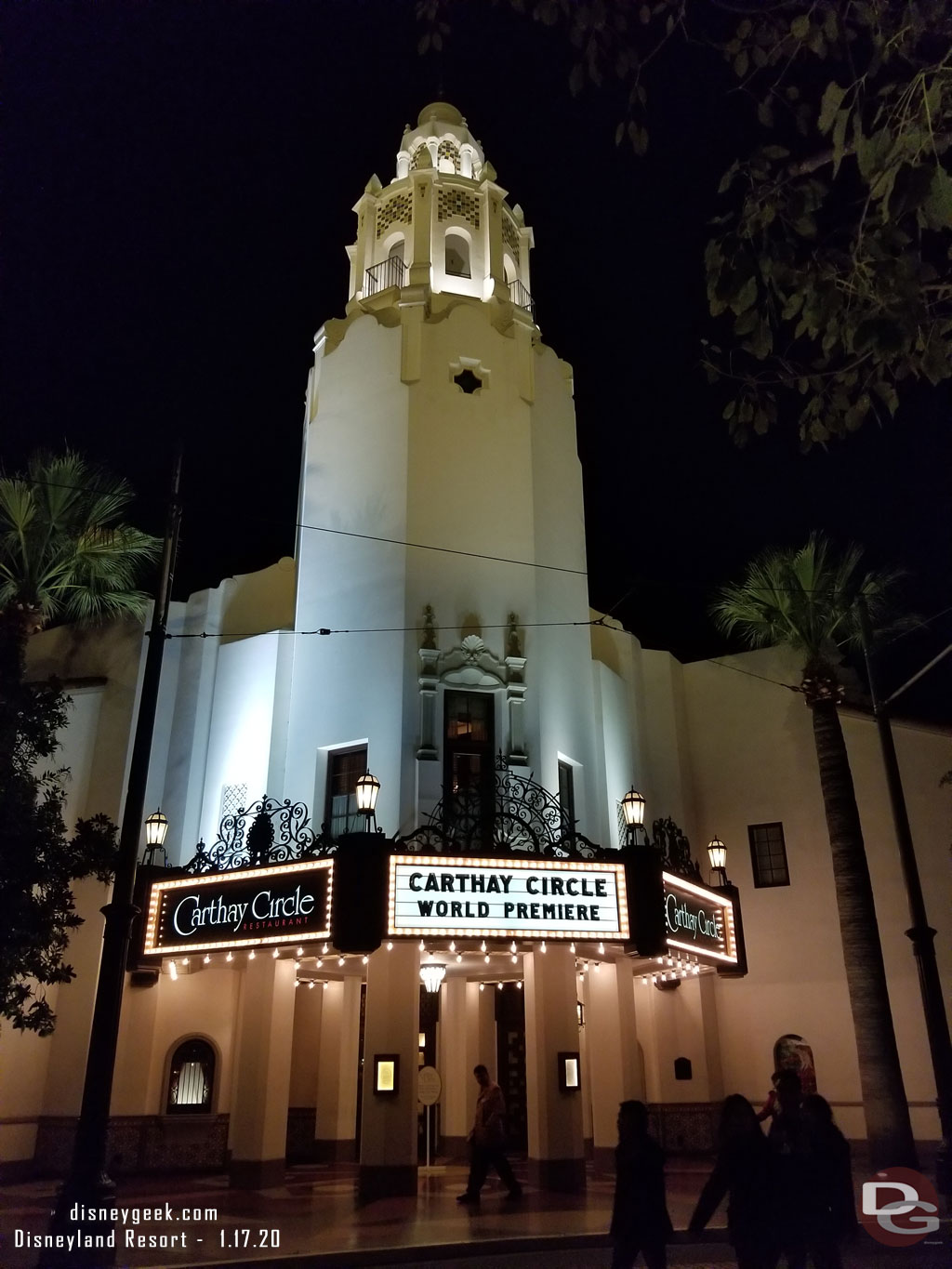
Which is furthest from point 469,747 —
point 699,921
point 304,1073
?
point 304,1073

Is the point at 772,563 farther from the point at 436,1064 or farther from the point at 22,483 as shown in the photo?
the point at 22,483

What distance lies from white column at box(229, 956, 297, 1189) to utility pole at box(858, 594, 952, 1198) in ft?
35.2

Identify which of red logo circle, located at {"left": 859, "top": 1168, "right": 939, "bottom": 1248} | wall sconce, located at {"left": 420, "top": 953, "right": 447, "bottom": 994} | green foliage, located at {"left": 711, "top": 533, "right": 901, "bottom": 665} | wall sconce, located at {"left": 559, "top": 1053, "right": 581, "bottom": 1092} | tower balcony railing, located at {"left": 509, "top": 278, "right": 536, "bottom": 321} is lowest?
red logo circle, located at {"left": 859, "top": 1168, "right": 939, "bottom": 1248}

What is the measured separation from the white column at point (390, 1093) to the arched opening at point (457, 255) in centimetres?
1722

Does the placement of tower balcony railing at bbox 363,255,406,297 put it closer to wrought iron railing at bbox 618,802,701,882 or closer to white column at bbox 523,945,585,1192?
Result: wrought iron railing at bbox 618,802,701,882

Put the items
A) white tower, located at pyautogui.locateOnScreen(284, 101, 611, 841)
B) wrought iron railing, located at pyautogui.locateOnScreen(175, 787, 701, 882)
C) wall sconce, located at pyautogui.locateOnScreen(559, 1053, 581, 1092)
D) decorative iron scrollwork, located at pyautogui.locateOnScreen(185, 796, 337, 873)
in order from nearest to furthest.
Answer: wall sconce, located at pyautogui.locateOnScreen(559, 1053, 581, 1092), wrought iron railing, located at pyautogui.locateOnScreen(175, 787, 701, 882), decorative iron scrollwork, located at pyautogui.locateOnScreen(185, 796, 337, 873), white tower, located at pyautogui.locateOnScreen(284, 101, 611, 841)

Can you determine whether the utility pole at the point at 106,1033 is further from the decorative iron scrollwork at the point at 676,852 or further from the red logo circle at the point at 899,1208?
the decorative iron scrollwork at the point at 676,852

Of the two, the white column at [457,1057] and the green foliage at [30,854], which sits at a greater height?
the green foliage at [30,854]

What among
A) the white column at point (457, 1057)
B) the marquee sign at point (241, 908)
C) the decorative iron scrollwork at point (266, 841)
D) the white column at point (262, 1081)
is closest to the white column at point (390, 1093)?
the marquee sign at point (241, 908)

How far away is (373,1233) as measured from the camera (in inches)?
470

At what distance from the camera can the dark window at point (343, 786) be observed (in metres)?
17.9

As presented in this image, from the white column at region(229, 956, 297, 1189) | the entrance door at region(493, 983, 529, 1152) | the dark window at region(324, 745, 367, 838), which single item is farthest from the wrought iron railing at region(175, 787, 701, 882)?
the entrance door at region(493, 983, 529, 1152)

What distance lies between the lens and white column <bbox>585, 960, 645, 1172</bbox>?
1741 cm

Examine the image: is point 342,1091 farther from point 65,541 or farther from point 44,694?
point 65,541
